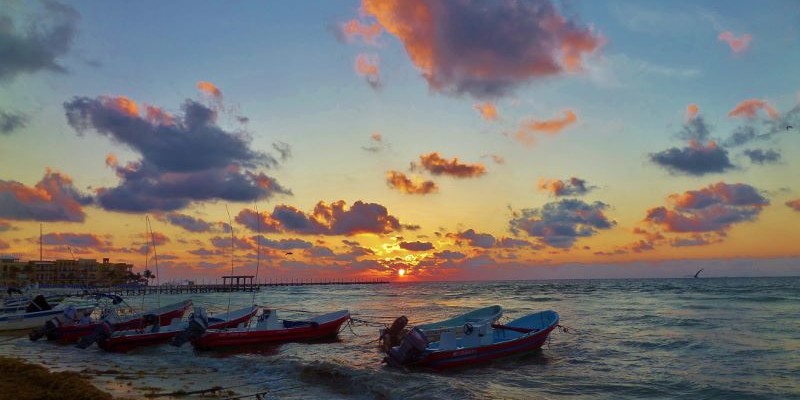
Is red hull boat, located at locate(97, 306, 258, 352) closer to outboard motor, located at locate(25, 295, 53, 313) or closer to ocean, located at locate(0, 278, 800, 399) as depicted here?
ocean, located at locate(0, 278, 800, 399)

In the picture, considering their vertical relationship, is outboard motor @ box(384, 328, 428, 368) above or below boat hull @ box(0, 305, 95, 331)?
above

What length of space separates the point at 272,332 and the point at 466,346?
12.4 m

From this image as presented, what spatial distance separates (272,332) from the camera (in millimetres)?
29953

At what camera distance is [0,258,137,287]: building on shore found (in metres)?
153

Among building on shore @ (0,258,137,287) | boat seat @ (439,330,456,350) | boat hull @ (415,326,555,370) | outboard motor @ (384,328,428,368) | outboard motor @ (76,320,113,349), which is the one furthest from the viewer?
building on shore @ (0,258,137,287)

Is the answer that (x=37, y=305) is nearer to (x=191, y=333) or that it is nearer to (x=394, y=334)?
(x=191, y=333)

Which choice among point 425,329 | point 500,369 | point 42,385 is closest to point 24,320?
point 42,385

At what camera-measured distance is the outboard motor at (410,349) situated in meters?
21.2

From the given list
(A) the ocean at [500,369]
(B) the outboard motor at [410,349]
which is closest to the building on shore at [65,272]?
(A) the ocean at [500,369]

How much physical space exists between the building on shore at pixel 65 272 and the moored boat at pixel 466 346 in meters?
154

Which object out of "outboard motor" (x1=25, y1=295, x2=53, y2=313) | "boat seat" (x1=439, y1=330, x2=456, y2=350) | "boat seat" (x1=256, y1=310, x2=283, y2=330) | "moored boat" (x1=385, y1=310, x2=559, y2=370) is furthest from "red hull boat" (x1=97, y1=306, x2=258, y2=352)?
"outboard motor" (x1=25, y1=295, x2=53, y2=313)

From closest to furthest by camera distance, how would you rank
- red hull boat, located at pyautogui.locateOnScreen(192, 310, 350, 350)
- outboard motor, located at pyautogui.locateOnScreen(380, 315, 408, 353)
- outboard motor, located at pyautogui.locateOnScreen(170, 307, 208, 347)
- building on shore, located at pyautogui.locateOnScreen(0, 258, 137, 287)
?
outboard motor, located at pyautogui.locateOnScreen(380, 315, 408, 353) → outboard motor, located at pyautogui.locateOnScreen(170, 307, 208, 347) → red hull boat, located at pyautogui.locateOnScreen(192, 310, 350, 350) → building on shore, located at pyautogui.locateOnScreen(0, 258, 137, 287)

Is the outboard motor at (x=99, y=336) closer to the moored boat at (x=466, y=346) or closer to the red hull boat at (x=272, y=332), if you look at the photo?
the red hull boat at (x=272, y=332)

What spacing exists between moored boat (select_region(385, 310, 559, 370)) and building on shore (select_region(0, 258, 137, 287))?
154 metres
